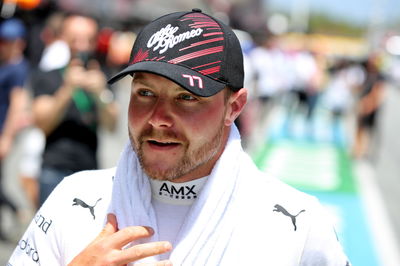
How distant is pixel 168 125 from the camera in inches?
68.6

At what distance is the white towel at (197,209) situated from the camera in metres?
1.79

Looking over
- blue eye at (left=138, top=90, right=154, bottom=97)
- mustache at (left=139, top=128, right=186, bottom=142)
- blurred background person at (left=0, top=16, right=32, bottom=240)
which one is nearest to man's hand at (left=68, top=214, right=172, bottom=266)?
mustache at (left=139, top=128, right=186, bottom=142)

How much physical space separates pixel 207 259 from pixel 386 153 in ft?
42.0

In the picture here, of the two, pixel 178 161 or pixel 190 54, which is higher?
pixel 190 54

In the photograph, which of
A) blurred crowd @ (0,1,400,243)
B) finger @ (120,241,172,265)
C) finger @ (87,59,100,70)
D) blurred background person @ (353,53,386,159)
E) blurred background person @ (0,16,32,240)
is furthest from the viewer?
blurred background person @ (353,53,386,159)

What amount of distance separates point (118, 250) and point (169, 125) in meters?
→ 0.34

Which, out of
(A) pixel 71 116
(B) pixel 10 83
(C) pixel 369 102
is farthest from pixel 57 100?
(C) pixel 369 102

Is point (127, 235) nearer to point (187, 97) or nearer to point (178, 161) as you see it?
point (178, 161)

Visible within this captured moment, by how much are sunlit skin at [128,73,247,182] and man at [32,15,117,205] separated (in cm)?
253

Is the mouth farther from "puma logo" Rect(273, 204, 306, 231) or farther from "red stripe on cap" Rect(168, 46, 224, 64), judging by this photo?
"puma logo" Rect(273, 204, 306, 231)

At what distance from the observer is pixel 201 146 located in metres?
1.81

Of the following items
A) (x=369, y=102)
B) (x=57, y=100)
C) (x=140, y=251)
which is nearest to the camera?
(x=140, y=251)

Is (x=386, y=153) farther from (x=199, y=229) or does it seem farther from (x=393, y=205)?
(x=199, y=229)

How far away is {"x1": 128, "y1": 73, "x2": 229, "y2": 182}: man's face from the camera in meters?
1.75
